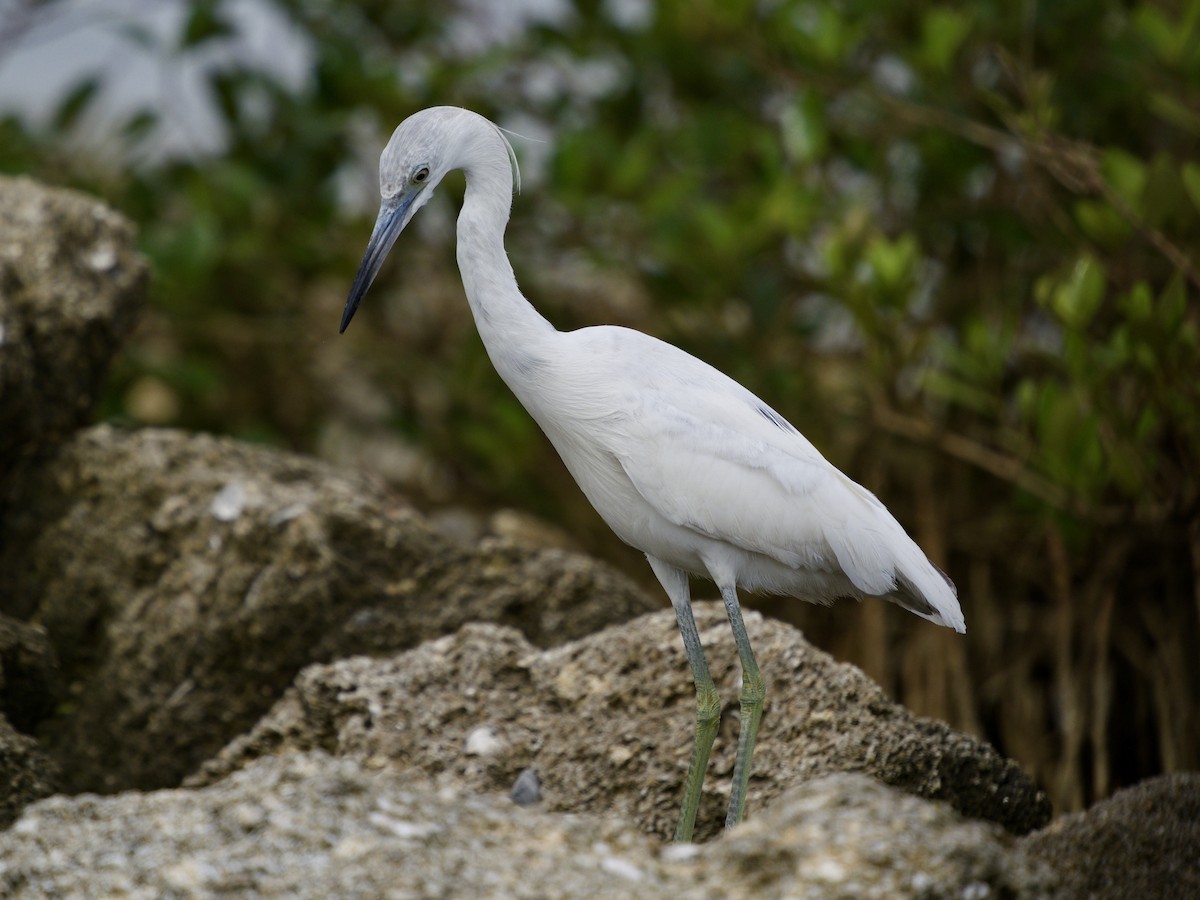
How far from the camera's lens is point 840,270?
464 centimetres

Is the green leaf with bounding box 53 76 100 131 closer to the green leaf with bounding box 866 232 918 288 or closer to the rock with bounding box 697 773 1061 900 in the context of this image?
the green leaf with bounding box 866 232 918 288

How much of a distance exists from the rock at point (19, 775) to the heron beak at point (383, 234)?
1096 millimetres

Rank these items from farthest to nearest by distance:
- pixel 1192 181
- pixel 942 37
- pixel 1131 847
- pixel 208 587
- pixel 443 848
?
1. pixel 942 37
2. pixel 1192 181
3. pixel 208 587
4. pixel 1131 847
5. pixel 443 848

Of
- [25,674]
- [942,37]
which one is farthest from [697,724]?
[942,37]

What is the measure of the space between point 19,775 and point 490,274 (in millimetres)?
1433

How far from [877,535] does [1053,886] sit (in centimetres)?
108

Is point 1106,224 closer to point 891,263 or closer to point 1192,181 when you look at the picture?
point 1192,181

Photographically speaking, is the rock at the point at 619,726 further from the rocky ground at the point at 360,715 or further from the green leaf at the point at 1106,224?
the green leaf at the point at 1106,224

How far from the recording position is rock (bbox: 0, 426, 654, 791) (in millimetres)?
3646

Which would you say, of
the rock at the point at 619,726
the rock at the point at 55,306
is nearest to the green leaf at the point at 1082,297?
the rock at the point at 619,726

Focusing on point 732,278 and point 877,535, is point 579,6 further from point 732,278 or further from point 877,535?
point 877,535

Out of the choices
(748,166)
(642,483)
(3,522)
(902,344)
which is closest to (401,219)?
(642,483)

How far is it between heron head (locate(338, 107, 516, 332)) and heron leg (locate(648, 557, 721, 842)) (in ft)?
3.24

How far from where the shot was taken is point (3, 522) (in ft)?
13.5
